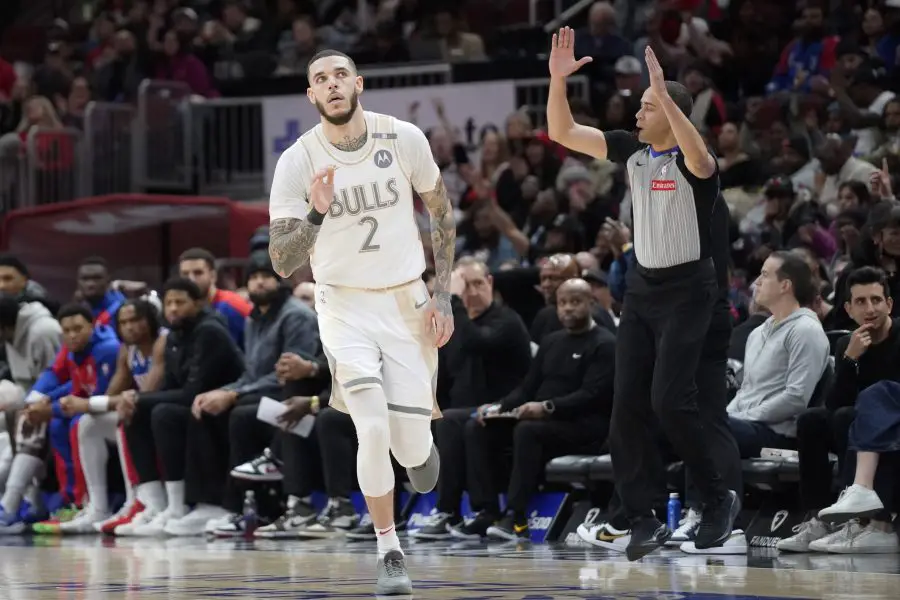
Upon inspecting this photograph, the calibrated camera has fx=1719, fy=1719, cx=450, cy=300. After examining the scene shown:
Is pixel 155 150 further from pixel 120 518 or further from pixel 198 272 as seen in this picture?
pixel 120 518

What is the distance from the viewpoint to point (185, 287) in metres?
12.7

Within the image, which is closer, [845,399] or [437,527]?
[845,399]

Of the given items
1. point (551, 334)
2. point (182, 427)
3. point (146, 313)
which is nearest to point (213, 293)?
point (146, 313)

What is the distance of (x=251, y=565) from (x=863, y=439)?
3.26m

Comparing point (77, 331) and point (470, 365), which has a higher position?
point (77, 331)

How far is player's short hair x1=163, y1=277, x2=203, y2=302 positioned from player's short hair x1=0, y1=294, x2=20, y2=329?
1.99 metres

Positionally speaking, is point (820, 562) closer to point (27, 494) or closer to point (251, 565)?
point (251, 565)

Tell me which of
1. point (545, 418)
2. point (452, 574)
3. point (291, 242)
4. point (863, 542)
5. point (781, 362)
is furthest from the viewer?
point (545, 418)

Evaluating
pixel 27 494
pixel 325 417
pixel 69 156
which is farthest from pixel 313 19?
pixel 325 417

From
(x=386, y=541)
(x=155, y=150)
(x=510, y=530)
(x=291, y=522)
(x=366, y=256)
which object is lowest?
(x=291, y=522)

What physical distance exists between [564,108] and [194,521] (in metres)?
Answer: 5.40

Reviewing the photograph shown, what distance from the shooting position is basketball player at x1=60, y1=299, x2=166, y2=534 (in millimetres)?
13023

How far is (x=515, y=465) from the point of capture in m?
10.7

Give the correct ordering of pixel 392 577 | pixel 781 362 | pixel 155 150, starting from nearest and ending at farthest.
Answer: pixel 392 577, pixel 781 362, pixel 155 150
